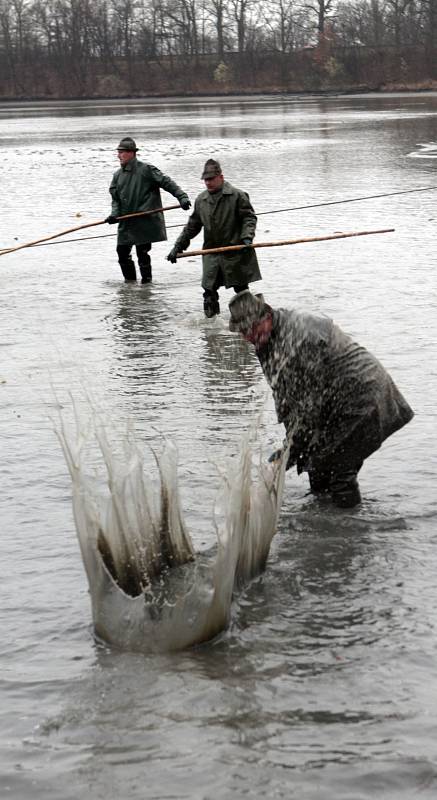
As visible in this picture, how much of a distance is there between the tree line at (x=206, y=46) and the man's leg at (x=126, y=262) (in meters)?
67.3

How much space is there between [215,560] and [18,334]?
6.54m

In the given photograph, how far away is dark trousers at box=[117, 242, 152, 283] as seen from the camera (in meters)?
13.7

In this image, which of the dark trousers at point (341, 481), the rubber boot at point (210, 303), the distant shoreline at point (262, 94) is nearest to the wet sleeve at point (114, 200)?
the rubber boot at point (210, 303)

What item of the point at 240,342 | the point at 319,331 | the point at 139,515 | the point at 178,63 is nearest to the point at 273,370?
the point at 319,331

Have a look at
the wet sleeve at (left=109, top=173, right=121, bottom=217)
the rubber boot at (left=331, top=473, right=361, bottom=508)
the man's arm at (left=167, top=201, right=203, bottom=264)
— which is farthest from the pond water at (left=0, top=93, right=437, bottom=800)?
the wet sleeve at (left=109, top=173, right=121, bottom=217)

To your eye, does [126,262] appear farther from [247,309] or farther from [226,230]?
[247,309]

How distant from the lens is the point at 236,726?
15.3ft

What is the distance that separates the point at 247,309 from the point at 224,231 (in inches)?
203

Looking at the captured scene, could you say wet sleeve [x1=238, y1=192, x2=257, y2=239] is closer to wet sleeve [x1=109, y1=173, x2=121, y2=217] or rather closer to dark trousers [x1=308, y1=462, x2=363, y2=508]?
wet sleeve [x1=109, y1=173, x2=121, y2=217]

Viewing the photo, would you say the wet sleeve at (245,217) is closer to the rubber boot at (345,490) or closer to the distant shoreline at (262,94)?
the rubber boot at (345,490)

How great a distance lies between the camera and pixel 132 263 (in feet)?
45.9

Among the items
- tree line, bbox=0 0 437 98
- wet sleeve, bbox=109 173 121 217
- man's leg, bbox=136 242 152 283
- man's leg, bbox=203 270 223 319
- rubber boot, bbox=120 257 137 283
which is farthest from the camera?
tree line, bbox=0 0 437 98

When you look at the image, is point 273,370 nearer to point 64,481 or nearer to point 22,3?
point 64,481

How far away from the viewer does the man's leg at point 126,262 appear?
13703mm
